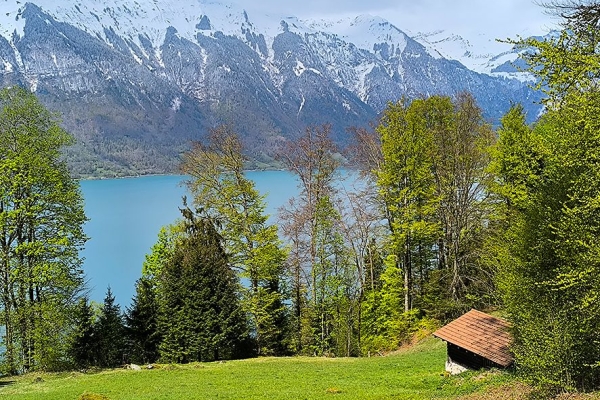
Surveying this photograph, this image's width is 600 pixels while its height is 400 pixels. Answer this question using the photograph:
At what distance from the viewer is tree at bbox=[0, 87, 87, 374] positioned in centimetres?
2611

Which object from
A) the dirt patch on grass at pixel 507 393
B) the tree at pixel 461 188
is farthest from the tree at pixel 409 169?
the dirt patch on grass at pixel 507 393

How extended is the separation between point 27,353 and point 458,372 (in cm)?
2182

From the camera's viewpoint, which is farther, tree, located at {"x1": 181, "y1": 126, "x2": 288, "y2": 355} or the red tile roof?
tree, located at {"x1": 181, "y1": 126, "x2": 288, "y2": 355}

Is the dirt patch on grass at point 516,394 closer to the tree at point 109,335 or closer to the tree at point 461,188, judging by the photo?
the tree at point 461,188

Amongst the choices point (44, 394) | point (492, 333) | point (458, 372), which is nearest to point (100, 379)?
point (44, 394)

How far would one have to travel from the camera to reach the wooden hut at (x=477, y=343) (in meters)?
19.3

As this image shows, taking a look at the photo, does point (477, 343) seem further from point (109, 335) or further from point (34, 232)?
point (109, 335)

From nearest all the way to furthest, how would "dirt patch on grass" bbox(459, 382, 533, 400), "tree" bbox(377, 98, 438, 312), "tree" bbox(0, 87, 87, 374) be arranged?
"dirt patch on grass" bbox(459, 382, 533, 400) → "tree" bbox(0, 87, 87, 374) → "tree" bbox(377, 98, 438, 312)

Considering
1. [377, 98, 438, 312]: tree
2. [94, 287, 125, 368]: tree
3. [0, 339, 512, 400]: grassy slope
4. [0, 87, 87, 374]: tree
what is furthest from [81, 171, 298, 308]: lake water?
[0, 87, 87, 374]: tree

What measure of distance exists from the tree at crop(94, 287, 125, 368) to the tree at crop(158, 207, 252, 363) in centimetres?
408

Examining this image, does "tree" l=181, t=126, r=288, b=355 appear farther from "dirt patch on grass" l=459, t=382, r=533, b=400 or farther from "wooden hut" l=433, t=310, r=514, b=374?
"dirt patch on grass" l=459, t=382, r=533, b=400

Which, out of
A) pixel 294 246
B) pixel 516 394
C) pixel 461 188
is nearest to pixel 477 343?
pixel 516 394

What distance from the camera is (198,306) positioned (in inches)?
1293

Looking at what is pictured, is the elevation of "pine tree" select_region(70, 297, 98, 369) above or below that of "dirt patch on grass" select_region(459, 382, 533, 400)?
above
